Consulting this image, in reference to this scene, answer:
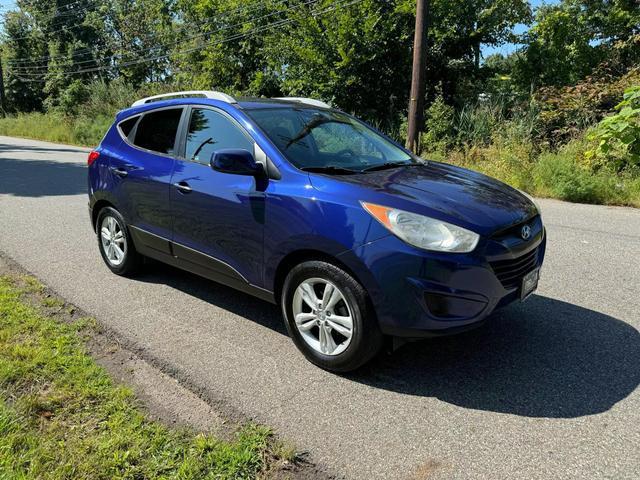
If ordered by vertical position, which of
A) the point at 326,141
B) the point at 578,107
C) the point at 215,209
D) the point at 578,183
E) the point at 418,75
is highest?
the point at 418,75

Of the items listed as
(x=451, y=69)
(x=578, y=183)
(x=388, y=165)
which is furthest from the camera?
(x=451, y=69)

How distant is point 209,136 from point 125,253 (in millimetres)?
1678

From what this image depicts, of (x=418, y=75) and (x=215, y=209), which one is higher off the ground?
(x=418, y=75)

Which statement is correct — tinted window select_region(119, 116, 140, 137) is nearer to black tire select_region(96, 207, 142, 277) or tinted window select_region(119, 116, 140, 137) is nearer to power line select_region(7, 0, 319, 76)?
black tire select_region(96, 207, 142, 277)

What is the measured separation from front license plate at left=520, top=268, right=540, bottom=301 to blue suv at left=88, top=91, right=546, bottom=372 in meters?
0.02

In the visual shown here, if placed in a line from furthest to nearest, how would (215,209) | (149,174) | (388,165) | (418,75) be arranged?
(418,75) < (149,174) < (388,165) < (215,209)

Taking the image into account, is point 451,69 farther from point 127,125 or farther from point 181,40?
point 181,40

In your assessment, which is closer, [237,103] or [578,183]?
[237,103]

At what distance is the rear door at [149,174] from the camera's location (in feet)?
14.1

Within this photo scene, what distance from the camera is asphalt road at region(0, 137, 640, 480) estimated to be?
249cm

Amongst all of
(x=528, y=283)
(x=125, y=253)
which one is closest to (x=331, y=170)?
(x=528, y=283)

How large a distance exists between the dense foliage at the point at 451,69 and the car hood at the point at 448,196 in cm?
679

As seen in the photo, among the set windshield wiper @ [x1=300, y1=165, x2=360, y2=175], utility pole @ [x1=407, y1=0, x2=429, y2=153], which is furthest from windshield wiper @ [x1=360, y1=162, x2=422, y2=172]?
utility pole @ [x1=407, y1=0, x2=429, y2=153]

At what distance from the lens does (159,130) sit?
455 cm
